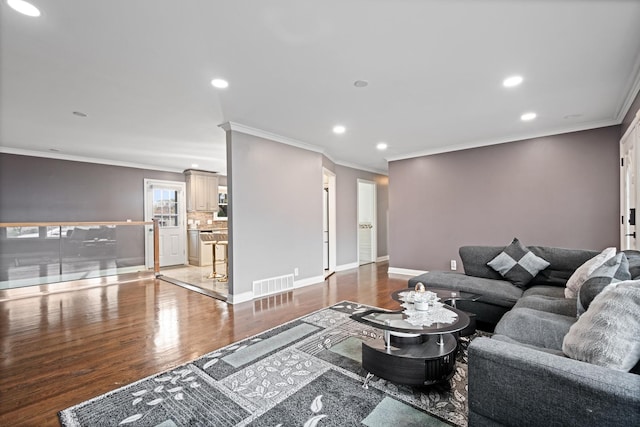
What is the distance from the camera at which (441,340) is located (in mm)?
2137

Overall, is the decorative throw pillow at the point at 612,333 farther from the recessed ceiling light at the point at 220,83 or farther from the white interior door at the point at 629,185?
the recessed ceiling light at the point at 220,83

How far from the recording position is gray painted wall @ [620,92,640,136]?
2.99 meters

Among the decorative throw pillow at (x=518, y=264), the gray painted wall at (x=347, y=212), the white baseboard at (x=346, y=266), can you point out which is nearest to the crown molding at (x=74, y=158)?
the gray painted wall at (x=347, y=212)

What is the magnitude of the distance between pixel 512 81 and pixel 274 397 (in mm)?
3480

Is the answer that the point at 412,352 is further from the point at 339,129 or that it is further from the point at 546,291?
the point at 339,129

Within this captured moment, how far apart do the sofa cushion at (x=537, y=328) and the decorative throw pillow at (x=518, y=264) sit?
120cm

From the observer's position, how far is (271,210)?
15.1 ft

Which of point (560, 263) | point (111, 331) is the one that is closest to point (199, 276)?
point (111, 331)

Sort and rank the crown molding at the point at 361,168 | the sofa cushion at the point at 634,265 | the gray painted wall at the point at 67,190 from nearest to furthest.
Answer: the sofa cushion at the point at 634,265, the gray painted wall at the point at 67,190, the crown molding at the point at 361,168

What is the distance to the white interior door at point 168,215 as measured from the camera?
23.9 feet

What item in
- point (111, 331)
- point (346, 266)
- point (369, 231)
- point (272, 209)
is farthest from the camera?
point (369, 231)

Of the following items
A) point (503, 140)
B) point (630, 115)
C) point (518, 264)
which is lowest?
point (518, 264)

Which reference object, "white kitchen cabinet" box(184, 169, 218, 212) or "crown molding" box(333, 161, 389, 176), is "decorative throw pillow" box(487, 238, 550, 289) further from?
"white kitchen cabinet" box(184, 169, 218, 212)

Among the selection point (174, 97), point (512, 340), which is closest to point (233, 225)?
point (174, 97)
